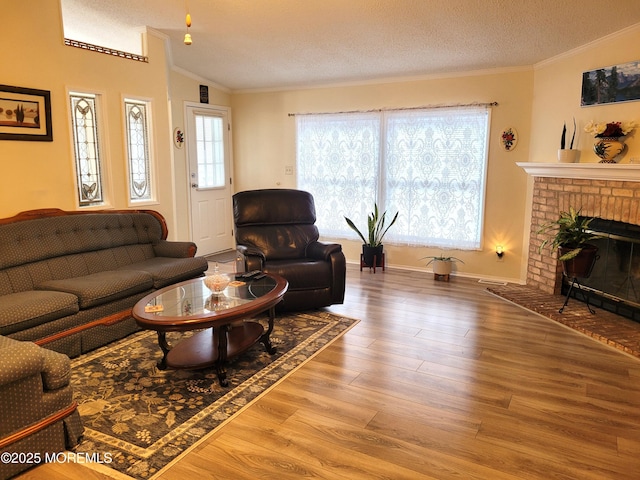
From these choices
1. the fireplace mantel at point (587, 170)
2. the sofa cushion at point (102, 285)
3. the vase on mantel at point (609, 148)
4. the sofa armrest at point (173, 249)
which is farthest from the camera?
the sofa armrest at point (173, 249)

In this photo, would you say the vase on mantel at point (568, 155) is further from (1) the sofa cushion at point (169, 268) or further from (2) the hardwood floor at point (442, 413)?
(1) the sofa cushion at point (169, 268)

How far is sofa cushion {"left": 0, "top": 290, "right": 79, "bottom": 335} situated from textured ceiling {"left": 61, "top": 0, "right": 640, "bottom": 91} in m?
2.71

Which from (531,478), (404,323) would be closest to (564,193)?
(404,323)

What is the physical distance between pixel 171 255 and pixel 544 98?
4.24 meters

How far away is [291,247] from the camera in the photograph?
4.67 m

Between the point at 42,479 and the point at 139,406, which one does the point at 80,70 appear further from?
the point at 42,479

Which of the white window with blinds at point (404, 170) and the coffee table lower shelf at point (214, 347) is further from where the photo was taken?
the white window with blinds at point (404, 170)

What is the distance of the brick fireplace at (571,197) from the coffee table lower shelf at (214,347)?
10.3 feet

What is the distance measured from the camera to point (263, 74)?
608 centimetres

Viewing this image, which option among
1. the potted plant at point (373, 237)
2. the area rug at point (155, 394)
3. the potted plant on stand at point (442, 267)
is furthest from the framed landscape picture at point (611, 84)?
the area rug at point (155, 394)

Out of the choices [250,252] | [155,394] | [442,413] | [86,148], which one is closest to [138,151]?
[86,148]

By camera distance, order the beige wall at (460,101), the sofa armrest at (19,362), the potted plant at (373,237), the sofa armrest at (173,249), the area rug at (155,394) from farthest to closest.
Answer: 1. the potted plant at (373,237)
2. the beige wall at (460,101)
3. the sofa armrest at (173,249)
4. the area rug at (155,394)
5. the sofa armrest at (19,362)

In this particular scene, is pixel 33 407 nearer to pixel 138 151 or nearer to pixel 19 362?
pixel 19 362

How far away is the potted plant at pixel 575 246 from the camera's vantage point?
4.00 metres
